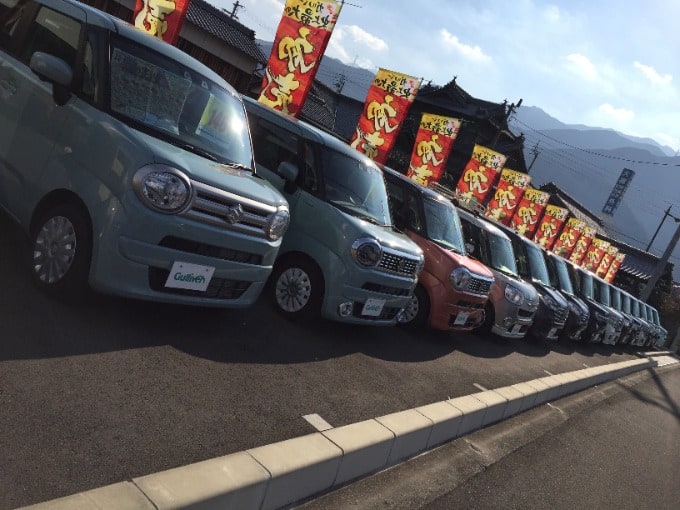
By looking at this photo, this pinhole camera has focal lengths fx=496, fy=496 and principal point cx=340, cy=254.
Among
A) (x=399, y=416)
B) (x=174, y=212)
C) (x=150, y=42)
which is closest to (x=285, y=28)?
(x=150, y=42)

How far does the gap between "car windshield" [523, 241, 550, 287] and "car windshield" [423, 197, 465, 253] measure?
3.97 metres

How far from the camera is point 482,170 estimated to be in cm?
1888

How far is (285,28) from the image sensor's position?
11000 mm

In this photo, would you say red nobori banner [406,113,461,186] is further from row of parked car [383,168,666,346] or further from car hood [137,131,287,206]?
car hood [137,131,287,206]

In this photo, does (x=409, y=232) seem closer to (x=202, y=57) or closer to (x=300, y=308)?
(x=300, y=308)

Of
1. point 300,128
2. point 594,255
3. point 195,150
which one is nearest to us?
point 195,150

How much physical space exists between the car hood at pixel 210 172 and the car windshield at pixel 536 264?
8.32m

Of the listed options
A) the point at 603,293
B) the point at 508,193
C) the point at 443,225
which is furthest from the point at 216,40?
the point at 603,293

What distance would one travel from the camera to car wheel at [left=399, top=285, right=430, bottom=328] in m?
7.25

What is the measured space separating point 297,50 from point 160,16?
3108 millimetres

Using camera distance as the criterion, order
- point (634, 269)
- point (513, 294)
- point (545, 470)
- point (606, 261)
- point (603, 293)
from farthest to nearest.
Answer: point (634, 269)
point (606, 261)
point (603, 293)
point (513, 294)
point (545, 470)

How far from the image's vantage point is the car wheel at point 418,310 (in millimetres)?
7250

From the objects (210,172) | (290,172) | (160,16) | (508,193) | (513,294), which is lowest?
(513,294)

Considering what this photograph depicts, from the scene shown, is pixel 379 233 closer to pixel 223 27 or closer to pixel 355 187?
pixel 355 187
